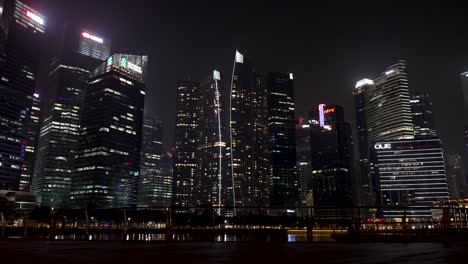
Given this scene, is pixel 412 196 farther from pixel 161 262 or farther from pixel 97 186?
pixel 161 262

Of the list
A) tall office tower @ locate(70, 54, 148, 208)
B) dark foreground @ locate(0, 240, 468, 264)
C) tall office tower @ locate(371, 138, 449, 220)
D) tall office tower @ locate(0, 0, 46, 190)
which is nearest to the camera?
dark foreground @ locate(0, 240, 468, 264)

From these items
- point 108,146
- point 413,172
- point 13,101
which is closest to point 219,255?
point 108,146

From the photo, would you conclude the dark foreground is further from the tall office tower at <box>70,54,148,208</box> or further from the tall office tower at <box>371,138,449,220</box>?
the tall office tower at <box>371,138,449,220</box>

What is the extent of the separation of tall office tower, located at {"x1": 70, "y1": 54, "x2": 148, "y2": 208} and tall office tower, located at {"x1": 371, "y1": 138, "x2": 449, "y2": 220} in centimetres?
12725

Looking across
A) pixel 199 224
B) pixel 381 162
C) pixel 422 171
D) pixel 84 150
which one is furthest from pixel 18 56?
pixel 422 171

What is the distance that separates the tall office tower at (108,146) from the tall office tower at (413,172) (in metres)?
127

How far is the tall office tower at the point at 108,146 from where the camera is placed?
176750mm

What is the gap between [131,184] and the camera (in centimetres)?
19038

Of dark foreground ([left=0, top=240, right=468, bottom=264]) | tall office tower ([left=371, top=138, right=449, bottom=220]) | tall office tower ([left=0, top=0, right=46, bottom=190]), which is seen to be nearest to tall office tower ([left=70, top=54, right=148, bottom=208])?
tall office tower ([left=0, top=0, right=46, bottom=190])

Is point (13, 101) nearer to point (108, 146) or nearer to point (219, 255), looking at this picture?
point (108, 146)

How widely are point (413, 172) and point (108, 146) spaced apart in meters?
151

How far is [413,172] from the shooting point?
183375mm

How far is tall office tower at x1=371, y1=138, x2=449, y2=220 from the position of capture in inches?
7151

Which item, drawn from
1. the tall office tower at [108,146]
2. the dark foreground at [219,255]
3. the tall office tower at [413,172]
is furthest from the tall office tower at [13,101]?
the tall office tower at [413,172]
